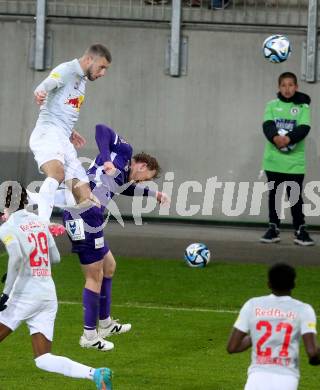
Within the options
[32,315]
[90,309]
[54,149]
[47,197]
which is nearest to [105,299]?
[90,309]

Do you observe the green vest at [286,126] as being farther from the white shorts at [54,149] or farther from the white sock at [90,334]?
the white sock at [90,334]

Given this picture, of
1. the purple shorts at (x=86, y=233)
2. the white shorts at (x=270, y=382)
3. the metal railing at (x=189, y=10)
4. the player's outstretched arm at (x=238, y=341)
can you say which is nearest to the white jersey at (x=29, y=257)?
the purple shorts at (x=86, y=233)

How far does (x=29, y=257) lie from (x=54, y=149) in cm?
396

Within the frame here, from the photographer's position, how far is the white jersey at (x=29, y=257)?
10062mm

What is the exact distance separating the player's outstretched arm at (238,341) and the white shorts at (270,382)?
0.22 m

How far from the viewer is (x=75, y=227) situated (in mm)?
12258

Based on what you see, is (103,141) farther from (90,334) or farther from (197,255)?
(197,255)

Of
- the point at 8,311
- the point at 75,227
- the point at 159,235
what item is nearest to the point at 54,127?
the point at 75,227

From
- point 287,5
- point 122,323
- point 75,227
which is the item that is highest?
point 287,5

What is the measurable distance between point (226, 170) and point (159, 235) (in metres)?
1.90

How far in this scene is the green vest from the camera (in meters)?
17.9

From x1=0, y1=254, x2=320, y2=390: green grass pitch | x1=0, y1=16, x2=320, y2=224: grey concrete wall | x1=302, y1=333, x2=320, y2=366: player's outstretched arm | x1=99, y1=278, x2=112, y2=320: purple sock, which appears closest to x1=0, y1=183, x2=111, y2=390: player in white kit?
x1=0, y1=254, x2=320, y2=390: green grass pitch

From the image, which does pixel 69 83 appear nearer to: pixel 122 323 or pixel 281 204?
pixel 122 323

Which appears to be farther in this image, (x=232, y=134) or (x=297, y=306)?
(x=232, y=134)
